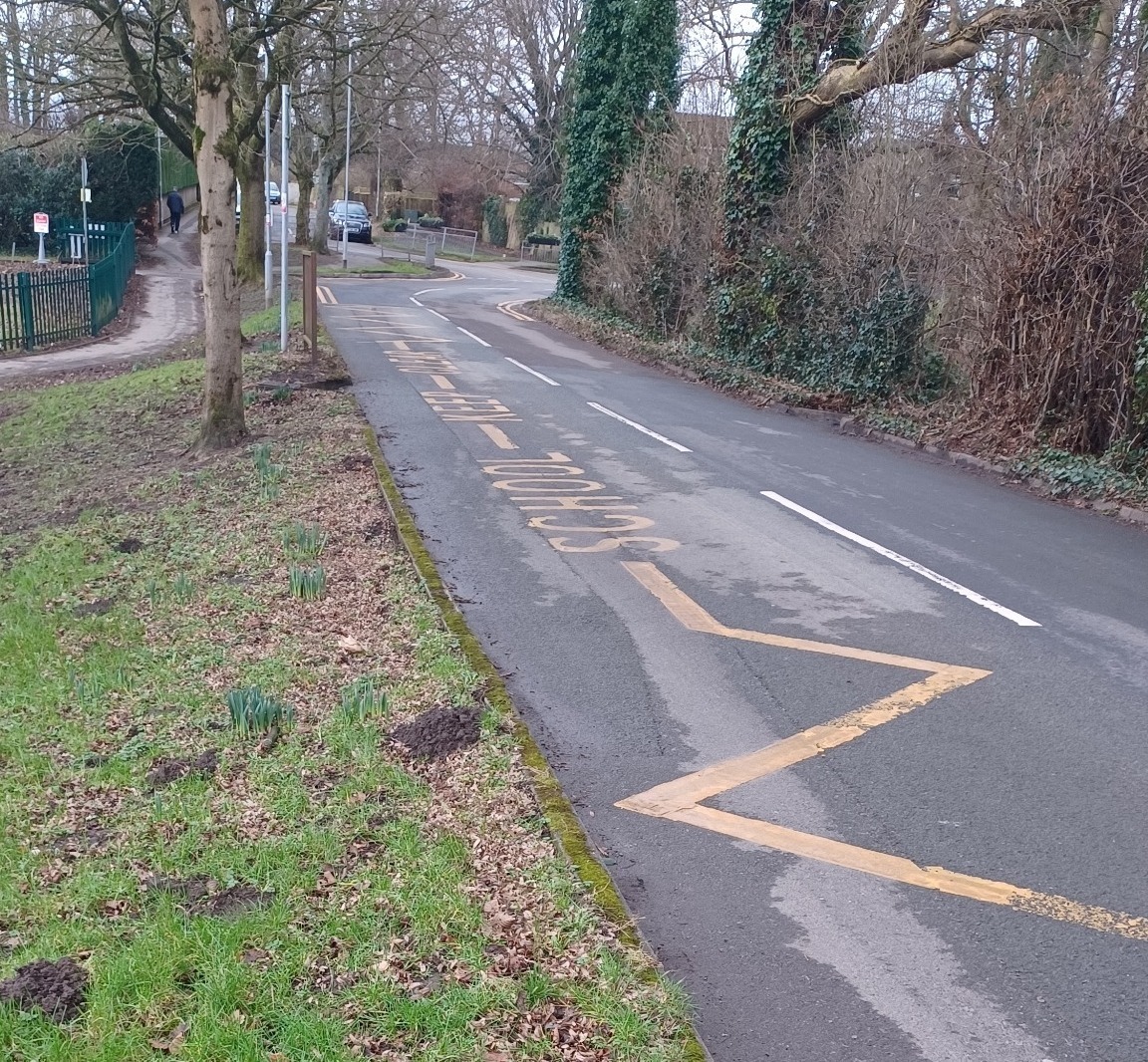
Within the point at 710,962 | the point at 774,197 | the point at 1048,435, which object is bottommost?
the point at 710,962

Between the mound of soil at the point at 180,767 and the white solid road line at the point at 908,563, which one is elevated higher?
the white solid road line at the point at 908,563

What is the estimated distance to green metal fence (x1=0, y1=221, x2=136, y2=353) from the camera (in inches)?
870

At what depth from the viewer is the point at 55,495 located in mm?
11477

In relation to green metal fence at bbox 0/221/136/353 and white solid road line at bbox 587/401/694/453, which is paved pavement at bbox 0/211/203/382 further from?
white solid road line at bbox 587/401/694/453

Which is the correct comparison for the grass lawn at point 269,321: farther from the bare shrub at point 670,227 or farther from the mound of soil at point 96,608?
the mound of soil at point 96,608

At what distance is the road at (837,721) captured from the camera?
3744mm

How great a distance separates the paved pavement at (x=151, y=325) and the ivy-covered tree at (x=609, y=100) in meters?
9.97

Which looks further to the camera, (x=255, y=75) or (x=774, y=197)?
(x=255, y=75)

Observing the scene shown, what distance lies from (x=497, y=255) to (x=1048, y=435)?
4700cm

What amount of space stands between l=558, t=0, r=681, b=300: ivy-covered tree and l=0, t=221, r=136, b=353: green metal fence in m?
11.6

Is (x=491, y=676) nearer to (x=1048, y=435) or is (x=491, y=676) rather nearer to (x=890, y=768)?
(x=890, y=768)

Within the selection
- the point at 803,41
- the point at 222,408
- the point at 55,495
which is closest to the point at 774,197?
the point at 803,41

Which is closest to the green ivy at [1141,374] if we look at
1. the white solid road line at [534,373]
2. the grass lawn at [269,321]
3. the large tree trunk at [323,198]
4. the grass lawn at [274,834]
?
the grass lawn at [274,834]

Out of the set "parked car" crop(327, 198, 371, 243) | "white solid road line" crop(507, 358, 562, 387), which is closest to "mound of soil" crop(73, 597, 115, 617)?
"white solid road line" crop(507, 358, 562, 387)
